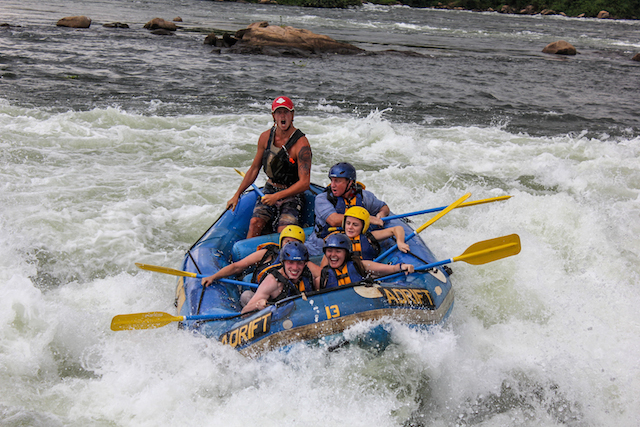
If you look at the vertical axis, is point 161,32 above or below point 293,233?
above

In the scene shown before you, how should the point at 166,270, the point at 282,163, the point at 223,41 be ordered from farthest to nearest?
the point at 223,41 < the point at 282,163 < the point at 166,270

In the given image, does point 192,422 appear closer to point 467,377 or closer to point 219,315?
point 219,315

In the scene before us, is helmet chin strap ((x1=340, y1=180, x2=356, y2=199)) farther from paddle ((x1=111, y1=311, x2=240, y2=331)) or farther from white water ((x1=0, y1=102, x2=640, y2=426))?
paddle ((x1=111, y1=311, x2=240, y2=331))

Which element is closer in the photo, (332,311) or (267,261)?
(332,311)

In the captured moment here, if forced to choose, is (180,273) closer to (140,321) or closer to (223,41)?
(140,321)

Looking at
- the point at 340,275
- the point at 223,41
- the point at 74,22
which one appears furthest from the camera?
the point at 74,22

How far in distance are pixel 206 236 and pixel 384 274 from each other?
1.84 meters

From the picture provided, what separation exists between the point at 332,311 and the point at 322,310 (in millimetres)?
66

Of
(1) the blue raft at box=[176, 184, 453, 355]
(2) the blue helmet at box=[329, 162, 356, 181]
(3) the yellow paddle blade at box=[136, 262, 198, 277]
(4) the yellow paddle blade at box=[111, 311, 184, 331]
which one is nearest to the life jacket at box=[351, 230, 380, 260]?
(1) the blue raft at box=[176, 184, 453, 355]

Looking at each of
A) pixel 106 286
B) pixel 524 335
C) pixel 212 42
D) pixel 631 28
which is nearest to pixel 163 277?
pixel 106 286

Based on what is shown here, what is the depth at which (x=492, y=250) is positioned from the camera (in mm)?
3979

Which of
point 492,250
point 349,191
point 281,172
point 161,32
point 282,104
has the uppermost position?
point 161,32

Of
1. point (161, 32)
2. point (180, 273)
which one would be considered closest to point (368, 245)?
point (180, 273)

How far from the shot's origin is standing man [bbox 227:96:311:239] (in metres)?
4.50
